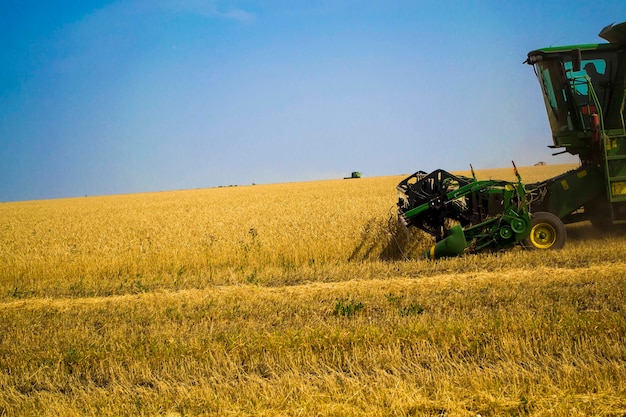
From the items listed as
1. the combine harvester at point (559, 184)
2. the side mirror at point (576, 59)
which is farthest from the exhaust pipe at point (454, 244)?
the side mirror at point (576, 59)

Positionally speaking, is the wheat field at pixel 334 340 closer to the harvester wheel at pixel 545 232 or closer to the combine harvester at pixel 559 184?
the harvester wheel at pixel 545 232

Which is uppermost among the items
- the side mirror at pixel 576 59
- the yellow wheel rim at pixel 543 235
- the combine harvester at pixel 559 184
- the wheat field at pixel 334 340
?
the side mirror at pixel 576 59

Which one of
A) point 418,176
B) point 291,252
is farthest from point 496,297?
point 291,252

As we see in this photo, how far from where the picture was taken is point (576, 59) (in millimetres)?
9109

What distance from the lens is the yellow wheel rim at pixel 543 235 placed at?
900cm

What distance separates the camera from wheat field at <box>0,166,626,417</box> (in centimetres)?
403

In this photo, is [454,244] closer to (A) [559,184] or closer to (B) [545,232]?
(B) [545,232]

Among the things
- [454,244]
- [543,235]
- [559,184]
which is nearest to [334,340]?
[454,244]

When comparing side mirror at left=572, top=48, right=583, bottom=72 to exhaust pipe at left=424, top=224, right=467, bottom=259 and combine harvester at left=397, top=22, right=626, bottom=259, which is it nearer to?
combine harvester at left=397, top=22, right=626, bottom=259

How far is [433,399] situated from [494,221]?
5.57 metres

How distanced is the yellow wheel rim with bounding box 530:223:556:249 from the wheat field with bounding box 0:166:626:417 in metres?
0.31

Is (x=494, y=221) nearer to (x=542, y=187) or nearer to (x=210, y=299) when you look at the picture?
(x=542, y=187)

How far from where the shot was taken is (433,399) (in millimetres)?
3947

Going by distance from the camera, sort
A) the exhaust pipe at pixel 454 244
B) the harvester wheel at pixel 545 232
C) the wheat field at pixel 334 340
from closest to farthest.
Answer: the wheat field at pixel 334 340 < the exhaust pipe at pixel 454 244 < the harvester wheel at pixel 545 232
